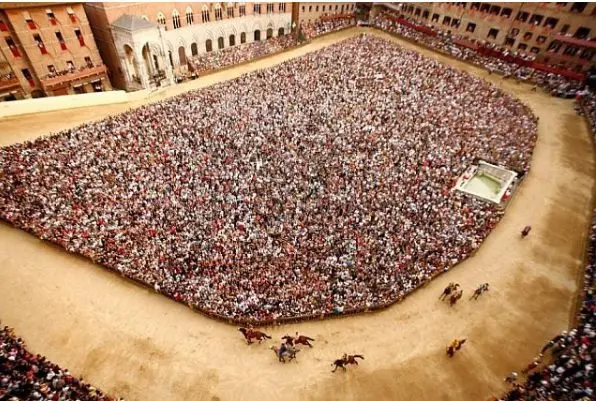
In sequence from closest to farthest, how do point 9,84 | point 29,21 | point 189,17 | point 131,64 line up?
point 29,21
point 9,84
point 131,64
point 189,17

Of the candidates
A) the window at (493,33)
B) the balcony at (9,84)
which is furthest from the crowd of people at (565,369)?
the balcony at (9,84)

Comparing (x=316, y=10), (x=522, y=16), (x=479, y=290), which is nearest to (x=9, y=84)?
(x=316, y=10)

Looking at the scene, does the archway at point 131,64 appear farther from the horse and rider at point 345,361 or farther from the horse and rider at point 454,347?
the horse and rider at point 454,347

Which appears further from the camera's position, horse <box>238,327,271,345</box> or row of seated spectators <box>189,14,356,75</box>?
row of seated spectators <box>189,14,356,75</box>

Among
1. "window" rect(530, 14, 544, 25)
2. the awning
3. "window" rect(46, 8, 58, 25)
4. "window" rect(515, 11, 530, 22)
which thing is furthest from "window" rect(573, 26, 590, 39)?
"window" rect(46, 8, 58, 25)

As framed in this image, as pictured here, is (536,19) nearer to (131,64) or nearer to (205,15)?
(205,15)

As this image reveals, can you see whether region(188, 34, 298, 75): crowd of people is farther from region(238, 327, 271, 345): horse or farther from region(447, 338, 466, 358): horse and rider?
region(447, 338, 466, 358): horse and rider
